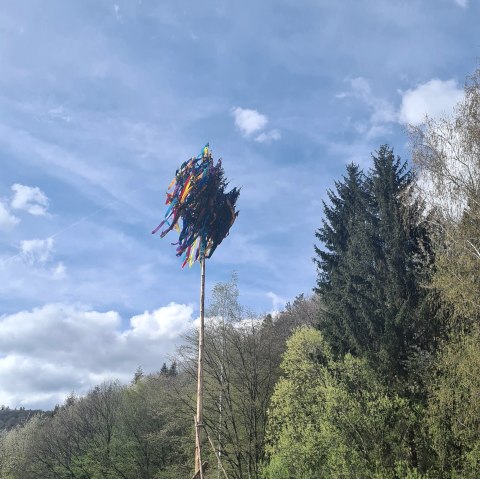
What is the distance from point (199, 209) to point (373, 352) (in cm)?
1066

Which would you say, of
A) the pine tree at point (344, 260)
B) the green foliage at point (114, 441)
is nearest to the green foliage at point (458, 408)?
the pine tree at point (344, 260)

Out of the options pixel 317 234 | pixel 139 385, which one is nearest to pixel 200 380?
pixel 317 234

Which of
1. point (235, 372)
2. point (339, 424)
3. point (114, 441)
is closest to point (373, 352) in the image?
point (339, 424)

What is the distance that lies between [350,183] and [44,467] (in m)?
36.4

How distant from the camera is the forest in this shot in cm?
1347

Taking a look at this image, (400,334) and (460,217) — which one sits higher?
(460,217)

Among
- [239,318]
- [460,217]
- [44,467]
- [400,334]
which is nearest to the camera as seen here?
[460,217]

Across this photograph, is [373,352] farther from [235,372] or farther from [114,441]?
[114,441]

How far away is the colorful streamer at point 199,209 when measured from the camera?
11.0m

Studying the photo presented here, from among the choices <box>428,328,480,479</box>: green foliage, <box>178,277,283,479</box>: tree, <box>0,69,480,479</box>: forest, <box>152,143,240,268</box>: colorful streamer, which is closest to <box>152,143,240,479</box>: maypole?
<box>152,143,240,268</box>: colorful streamer

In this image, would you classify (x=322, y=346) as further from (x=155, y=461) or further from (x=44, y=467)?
(x=44, y=467)

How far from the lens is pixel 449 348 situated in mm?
14703

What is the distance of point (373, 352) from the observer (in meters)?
18.6

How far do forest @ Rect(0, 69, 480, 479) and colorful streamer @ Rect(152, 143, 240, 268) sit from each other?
184 inches
